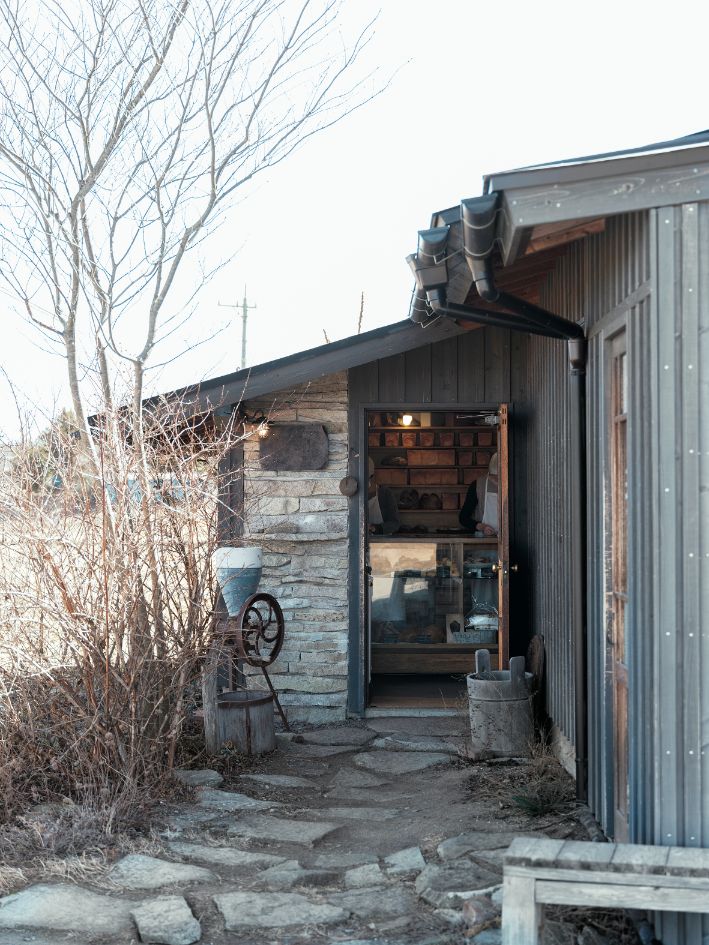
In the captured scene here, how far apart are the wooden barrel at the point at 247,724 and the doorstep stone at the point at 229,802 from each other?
2.33ft

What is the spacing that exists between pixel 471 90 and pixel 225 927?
13.6 metres

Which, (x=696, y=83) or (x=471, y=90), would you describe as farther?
(x=696, y=83)

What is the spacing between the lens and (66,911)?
153 inches

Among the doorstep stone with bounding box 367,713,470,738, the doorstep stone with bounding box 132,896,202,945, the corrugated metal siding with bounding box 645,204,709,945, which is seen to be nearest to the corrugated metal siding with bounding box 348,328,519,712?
the doorstep stone with bounding box 367,713,470,738

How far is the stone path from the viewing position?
12.4 ft

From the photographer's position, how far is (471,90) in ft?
49.1

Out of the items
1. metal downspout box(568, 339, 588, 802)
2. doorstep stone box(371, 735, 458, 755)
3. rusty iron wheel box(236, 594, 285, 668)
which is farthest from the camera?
doorstep stone box(371, 735, 458, 755)

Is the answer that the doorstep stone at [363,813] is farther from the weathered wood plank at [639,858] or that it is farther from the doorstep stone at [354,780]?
the weathered wood plank at [639,858]

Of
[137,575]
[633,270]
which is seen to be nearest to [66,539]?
[137,575]

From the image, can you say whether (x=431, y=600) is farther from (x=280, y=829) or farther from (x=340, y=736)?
(x=280, y=829)

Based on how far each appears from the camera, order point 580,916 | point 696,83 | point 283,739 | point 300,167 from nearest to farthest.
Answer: point 580,916 → point 283,739 → point 300,167 → point 696,83

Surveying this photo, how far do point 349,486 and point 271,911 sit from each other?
13.1ft

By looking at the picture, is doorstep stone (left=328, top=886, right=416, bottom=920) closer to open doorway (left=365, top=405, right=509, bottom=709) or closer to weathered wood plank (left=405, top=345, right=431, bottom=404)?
open doorway (left=365, top=405, right=509, bottom=709)

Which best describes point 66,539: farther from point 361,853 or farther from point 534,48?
point 534,48
